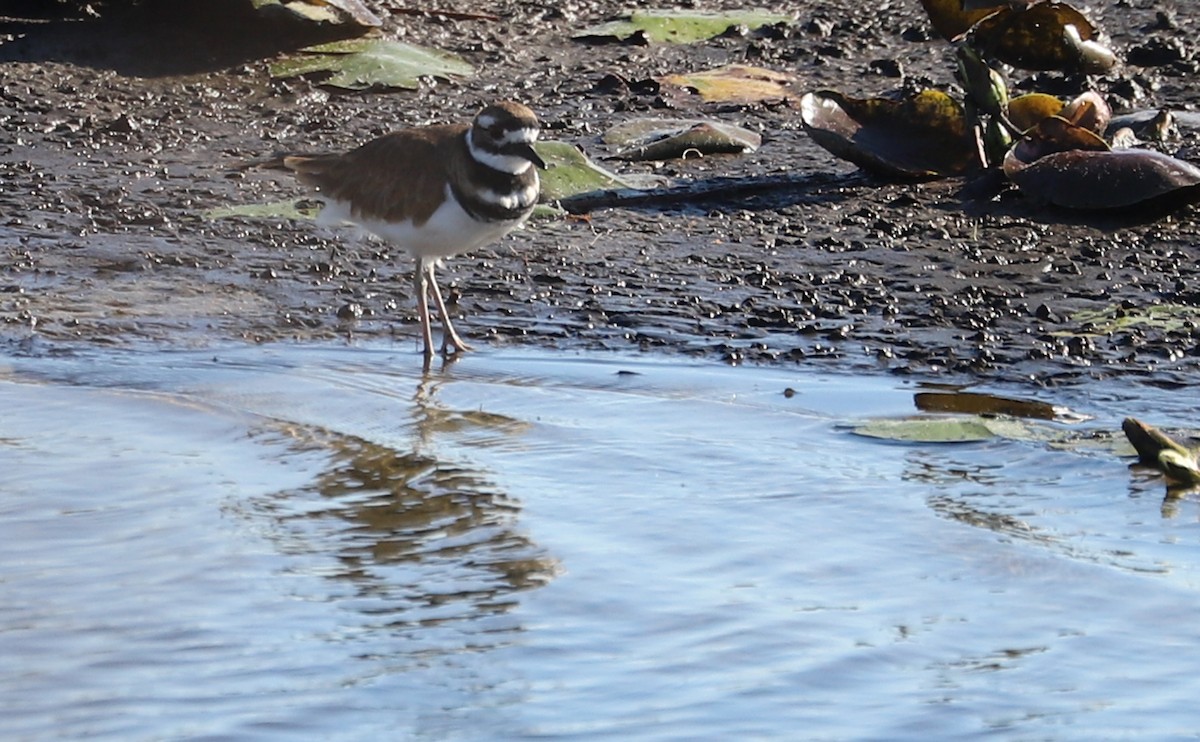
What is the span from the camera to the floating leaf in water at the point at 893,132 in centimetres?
779

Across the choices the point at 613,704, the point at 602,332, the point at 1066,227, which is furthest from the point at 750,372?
the point at 613,704

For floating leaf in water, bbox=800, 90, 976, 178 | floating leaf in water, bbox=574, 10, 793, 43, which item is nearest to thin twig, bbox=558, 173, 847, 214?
floating leaf in water, bbox=800, 90, 976, 178

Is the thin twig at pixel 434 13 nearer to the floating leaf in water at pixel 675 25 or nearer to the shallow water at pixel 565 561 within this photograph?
the floating leaf in water at pixel 675 25

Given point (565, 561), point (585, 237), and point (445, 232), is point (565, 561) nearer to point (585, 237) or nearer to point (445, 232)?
point (445, 232)

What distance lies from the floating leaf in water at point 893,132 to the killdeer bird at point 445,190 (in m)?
1.63

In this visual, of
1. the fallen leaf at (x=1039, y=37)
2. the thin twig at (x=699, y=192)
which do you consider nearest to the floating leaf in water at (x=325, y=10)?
the thin twig at (x=699, y=192)

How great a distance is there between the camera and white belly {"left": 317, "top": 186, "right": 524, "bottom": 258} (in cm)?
658

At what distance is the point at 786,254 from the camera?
7281 mm

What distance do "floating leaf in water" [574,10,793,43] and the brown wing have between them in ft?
12.4

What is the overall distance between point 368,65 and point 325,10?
1.20ft

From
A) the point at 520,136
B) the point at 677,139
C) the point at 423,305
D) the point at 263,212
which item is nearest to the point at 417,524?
the point at 423,305

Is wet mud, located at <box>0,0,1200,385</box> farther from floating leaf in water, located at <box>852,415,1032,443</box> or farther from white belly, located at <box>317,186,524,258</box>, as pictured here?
floating leaf in water, located at <box>852,415,1032,443</box>

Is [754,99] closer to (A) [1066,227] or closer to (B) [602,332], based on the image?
(A) [1066,227]

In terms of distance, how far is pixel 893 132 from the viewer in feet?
26.0
